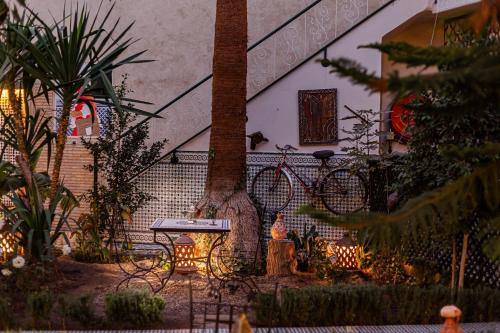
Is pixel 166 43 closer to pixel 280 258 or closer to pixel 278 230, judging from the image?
pixel 278 230

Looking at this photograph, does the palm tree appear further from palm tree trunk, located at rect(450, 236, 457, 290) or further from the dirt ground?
palm tree trunk, located at rect(450, 236, 457, 290)

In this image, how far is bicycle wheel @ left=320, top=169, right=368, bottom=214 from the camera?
11.5m

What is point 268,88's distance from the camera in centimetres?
1213

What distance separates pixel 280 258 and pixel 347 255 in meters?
1.00

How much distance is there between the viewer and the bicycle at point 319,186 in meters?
11.6

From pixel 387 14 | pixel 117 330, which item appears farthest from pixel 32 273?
pixel 387 14

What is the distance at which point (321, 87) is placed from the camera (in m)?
12.1

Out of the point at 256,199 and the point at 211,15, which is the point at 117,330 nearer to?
the point at 256,199

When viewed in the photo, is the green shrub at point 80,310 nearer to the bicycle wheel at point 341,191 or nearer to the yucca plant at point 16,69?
the yucca plant at point 16,69

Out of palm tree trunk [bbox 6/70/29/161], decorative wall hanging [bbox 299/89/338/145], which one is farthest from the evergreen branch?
decorative wall hanging [bbox 299/89/338/145]

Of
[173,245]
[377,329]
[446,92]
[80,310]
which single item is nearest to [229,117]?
[173,245]

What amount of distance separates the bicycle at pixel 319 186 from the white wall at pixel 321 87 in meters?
0.47

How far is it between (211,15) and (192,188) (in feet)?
12.5

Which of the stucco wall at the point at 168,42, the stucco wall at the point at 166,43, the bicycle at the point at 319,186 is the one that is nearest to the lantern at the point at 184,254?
the bicycle at the point at 319,186
